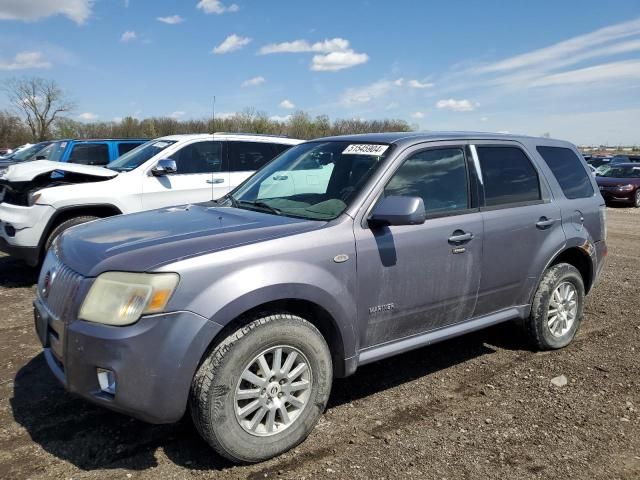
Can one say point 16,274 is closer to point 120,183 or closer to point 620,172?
point 120,183

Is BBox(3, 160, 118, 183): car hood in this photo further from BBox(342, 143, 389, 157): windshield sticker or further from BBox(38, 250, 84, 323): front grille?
BBox(342, 143, 389, 157): windshield sticker

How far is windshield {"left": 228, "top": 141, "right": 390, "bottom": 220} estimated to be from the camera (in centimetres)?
353

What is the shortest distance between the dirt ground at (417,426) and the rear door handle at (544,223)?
1156mm

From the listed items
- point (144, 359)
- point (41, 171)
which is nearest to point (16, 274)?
point (41, 171)

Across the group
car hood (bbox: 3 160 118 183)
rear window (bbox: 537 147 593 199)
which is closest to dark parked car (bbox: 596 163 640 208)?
rear window (bbox: 537 147 593 199)

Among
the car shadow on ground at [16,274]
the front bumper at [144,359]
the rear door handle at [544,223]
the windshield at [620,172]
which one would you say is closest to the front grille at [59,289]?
the front bumper at [144,359]

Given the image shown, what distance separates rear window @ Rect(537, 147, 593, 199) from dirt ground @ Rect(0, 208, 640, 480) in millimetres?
1435

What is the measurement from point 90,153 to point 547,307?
963 centimetres

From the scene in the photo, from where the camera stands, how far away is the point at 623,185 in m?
19.6

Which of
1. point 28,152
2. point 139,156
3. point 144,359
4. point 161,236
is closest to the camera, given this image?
point 144,359

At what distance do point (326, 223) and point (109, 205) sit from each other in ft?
15.4

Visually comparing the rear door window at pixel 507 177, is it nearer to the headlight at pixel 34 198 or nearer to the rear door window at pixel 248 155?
the rear door window at pixel 248 155

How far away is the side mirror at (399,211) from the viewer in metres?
3.20

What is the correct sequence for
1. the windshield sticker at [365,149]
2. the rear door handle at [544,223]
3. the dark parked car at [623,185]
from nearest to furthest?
the windshield sticker at [365,149] → the rear door handle at [544,223] → the dark parked car at [623,185]
